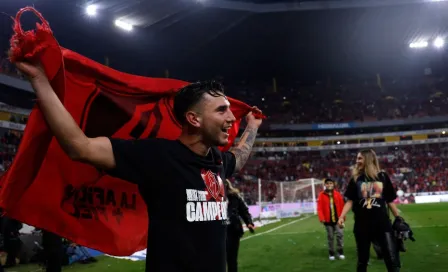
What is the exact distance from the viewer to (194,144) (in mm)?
2389

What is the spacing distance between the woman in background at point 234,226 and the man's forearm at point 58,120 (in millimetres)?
4590

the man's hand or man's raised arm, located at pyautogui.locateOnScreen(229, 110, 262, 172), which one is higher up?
the man's hand

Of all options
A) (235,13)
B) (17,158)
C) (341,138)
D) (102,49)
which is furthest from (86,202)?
(341,138)

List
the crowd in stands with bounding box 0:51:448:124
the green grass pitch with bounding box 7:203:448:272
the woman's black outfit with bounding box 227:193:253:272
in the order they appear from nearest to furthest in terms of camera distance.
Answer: the woman's black outfit with bounding box 227:193:253:272 < the green grass pitch with bounding box 7:203:448:272 < the crowd in stands with bounding box 0:51:448:124

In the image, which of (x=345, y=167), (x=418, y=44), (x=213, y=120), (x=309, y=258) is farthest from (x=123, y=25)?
(x=345, y=167)

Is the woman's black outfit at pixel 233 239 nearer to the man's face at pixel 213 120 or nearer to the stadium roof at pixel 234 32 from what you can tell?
the man's face at pixel 213 120

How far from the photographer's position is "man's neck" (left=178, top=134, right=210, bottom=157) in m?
2.38

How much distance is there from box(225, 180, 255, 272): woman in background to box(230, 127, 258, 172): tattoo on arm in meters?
2.85

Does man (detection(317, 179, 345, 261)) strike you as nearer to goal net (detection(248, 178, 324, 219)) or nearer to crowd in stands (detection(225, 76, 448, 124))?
goal net (detection(248, 178, 324, 219))

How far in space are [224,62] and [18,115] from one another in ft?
91.1

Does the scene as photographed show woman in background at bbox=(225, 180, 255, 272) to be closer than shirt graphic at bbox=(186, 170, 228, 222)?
No

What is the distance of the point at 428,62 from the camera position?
2333 inches

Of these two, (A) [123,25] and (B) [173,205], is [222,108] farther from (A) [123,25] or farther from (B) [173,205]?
(A) [123,25]

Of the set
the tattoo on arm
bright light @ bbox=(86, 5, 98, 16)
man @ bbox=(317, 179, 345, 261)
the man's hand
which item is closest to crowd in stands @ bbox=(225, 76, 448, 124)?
bright light @ bbox=(86, 5, 98, 16)
